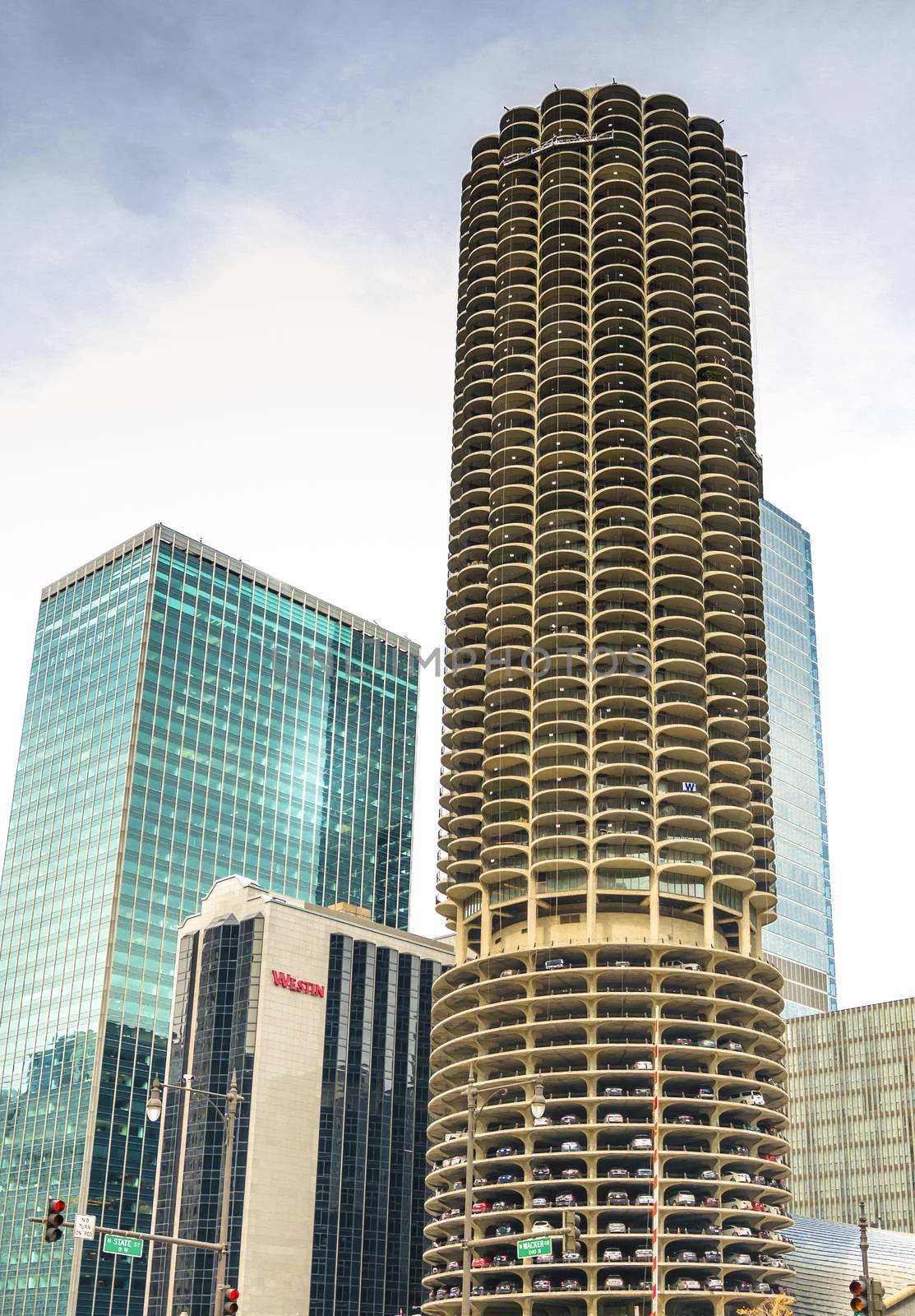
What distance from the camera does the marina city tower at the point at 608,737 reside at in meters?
119

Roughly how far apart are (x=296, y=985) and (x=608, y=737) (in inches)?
1501

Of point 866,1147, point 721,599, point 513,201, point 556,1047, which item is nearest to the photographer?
point 556,1047

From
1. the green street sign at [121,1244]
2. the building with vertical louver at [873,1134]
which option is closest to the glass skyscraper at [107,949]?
the building with vertical louver at [873,1134]

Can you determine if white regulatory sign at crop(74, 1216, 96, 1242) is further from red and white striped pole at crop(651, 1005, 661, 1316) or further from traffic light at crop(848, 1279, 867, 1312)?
red and white striped pole at crop(651, 1005, 661, 1316)

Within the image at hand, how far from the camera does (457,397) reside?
161 m

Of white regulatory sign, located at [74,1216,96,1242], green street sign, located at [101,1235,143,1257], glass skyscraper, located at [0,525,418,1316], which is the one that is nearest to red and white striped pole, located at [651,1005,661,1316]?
green street sign, located at [101,1235,143,1257]

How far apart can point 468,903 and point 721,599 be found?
3661 cm

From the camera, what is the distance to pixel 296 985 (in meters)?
146

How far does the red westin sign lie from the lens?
14425 cm

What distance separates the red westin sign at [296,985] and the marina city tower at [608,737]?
49.2 feet

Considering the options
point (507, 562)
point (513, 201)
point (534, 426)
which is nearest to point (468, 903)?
point (507, 562)

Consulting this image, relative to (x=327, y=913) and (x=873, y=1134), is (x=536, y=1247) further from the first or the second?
(x=873, y=1134)

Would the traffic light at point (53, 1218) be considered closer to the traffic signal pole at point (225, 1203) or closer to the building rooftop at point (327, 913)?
the traffic signal pole at point (225, 1203)

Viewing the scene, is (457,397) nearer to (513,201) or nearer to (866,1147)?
(513,201)
